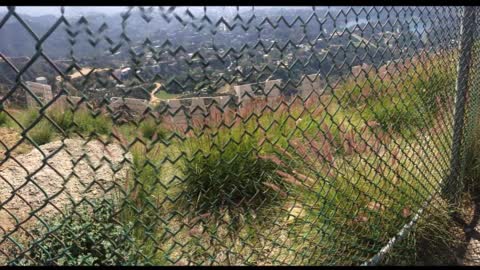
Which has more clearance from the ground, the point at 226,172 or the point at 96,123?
the point at 226,172

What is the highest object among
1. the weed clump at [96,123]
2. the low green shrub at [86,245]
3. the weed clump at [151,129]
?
the weed clump at [151,129]

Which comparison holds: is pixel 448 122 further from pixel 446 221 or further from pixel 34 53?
pixel 34 53

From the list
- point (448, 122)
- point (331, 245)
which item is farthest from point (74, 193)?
point (448, 122)

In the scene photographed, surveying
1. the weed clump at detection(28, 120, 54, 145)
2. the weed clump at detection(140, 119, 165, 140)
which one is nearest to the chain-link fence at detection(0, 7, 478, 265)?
the weed clump at detection(140, 119, 165, 140)

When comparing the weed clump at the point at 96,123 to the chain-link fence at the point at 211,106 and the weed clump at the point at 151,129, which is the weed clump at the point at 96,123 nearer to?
the chain-link fence at the point at 211,106

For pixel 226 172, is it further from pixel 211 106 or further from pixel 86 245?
pixel 211 106

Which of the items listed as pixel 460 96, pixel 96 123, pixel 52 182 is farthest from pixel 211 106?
pixel 52 182

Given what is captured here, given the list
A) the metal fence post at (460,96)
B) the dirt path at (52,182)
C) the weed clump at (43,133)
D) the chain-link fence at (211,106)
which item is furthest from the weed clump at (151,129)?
the weed clump at (43,133)

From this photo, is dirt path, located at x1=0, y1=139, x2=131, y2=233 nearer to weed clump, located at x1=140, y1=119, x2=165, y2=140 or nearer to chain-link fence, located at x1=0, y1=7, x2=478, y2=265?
chain-link fence, located at x1=0, y1=7, x2=478, y2=265
